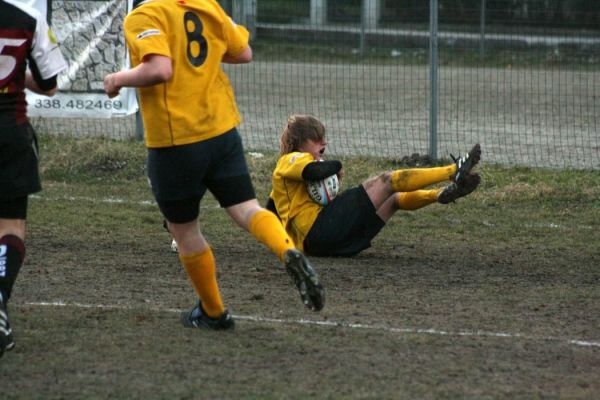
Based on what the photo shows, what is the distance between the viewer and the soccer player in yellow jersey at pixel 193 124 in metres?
5.30

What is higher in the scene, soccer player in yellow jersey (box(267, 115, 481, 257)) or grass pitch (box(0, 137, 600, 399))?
soccer player in yellow jersey (box(267, 115, 481, 257))

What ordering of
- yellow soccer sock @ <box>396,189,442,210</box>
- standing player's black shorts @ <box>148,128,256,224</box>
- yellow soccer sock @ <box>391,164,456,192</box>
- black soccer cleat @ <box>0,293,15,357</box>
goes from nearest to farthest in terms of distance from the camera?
black soccer cleat @ <box>0,293,15,357</box> < standing player's black shorts @ <box>148,128,256,224</box> < yellow soccer sock @ <box>391,164,456,192</box> < yellow soccer sock @ <box>396,189,442,210</box>

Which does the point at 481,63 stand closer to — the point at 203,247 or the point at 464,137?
the point at 464,137

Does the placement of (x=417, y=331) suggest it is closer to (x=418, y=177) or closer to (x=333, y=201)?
(x=418, y=177)

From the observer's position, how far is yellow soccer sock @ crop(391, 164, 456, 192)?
762cm

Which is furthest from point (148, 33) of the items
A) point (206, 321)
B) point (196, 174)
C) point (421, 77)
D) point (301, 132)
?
point (421, 77)

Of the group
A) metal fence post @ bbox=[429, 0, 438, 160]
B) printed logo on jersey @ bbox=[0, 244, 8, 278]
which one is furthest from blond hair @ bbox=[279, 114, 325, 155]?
metal fence post @ bbox=[429, 0, 438, 160]

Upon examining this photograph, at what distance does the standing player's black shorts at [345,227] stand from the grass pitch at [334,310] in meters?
0.11

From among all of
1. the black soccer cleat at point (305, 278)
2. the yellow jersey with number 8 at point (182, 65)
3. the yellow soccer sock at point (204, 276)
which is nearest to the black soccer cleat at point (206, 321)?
the yellow soccer sock at point (204, 276)

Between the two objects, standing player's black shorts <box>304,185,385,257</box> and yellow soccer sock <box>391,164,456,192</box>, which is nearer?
yellow soccer sock <box>391,164,456,192</box>

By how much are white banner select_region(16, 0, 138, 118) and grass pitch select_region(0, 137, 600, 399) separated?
2.28 metres

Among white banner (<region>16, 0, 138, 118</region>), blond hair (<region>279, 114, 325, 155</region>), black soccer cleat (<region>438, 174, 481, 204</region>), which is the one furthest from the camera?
white banner (<region>16, 0, 138, 118</region>)

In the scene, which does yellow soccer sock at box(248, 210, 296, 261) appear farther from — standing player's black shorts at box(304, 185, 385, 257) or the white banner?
the white banner

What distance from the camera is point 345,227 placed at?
7.84m
